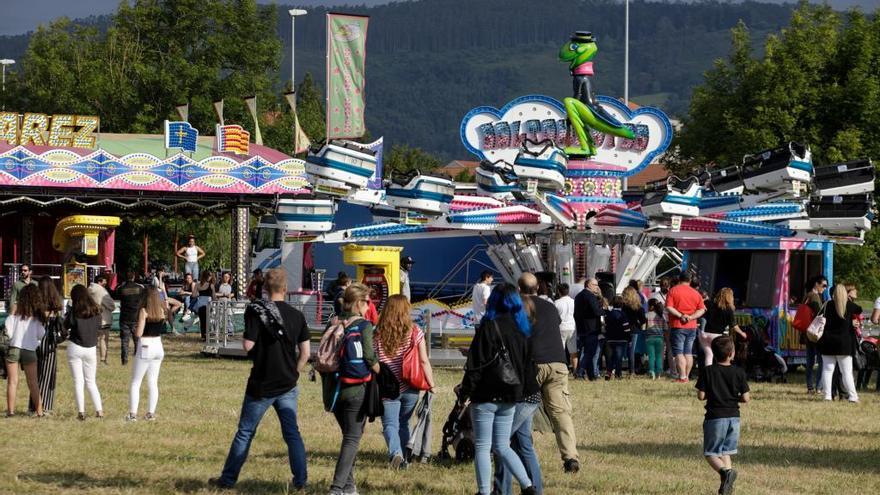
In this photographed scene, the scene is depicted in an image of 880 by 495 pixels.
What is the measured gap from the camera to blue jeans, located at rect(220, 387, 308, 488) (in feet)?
32.2

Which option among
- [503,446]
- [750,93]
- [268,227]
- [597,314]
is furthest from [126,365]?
[750,93]

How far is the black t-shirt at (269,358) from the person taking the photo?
32.2 ft

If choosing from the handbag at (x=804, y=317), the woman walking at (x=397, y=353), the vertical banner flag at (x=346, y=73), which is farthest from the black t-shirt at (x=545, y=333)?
the vertical banner flag at (x=346, y=73)

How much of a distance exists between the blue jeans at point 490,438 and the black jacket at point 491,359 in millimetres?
76

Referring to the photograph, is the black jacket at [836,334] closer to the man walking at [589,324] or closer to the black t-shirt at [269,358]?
the man walking at [589,324]

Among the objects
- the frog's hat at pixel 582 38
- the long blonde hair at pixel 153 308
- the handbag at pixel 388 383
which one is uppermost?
the frog's hat at pixel 582 38

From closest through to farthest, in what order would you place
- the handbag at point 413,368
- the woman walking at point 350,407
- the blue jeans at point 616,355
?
the woman walking at point 350,407
the handbag at point 413,368
the blue jeans at point 616,355

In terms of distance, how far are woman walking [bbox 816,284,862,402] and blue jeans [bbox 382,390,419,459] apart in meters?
7.31

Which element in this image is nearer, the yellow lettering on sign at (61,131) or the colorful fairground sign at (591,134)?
the colorful fairground sign at (591,134)

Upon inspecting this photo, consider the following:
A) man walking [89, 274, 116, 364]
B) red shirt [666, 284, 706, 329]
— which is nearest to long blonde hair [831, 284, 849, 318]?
red shirt [666, 284, 706, 329]

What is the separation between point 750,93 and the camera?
39.9 meters

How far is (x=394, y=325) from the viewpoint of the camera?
1070cm

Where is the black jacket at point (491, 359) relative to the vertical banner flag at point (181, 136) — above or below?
below

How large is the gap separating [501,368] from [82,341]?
632 centimetres
